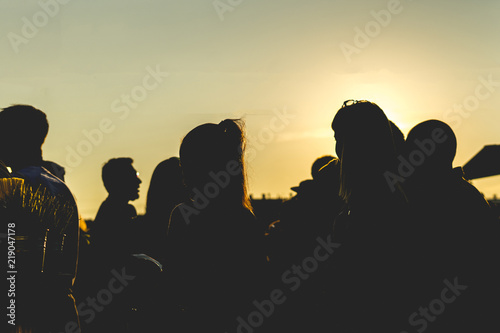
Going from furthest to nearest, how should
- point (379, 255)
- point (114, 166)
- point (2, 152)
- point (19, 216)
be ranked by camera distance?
point (114, 166), point (2, 152), point (379, 255), point (19, 216)

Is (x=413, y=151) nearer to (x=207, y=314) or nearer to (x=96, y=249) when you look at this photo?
(x=207, y=314)

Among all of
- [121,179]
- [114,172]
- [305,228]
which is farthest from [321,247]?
[114,172]

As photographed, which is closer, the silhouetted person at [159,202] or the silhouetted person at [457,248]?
the silhouetted person at [457,248]

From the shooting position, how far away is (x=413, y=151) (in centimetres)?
330

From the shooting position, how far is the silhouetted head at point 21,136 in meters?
3.28

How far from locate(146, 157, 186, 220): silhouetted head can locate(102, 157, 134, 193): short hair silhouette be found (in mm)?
922

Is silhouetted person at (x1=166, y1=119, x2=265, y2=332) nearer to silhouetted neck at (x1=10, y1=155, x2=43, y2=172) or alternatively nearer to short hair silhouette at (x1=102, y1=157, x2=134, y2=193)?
silhouetted neck at (x1=10, y1=155, x2=43, y2=172)

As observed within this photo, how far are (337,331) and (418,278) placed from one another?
507 millimetres

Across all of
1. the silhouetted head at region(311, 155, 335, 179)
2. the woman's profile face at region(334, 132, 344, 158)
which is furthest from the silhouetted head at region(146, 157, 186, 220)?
the woman's profile face at region(334, 132, 344, 158)

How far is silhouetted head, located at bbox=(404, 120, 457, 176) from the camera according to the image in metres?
3.14

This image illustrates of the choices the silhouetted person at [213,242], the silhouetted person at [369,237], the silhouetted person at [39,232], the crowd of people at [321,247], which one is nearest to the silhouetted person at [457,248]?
the crowd of people at [321,247]

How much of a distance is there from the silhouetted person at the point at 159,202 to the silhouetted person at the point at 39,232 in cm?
144

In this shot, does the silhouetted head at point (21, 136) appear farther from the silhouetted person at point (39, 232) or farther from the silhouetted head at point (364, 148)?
the silhouetted head at point (364, 148)

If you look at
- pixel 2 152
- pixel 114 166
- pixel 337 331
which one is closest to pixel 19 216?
pixel 2 152
